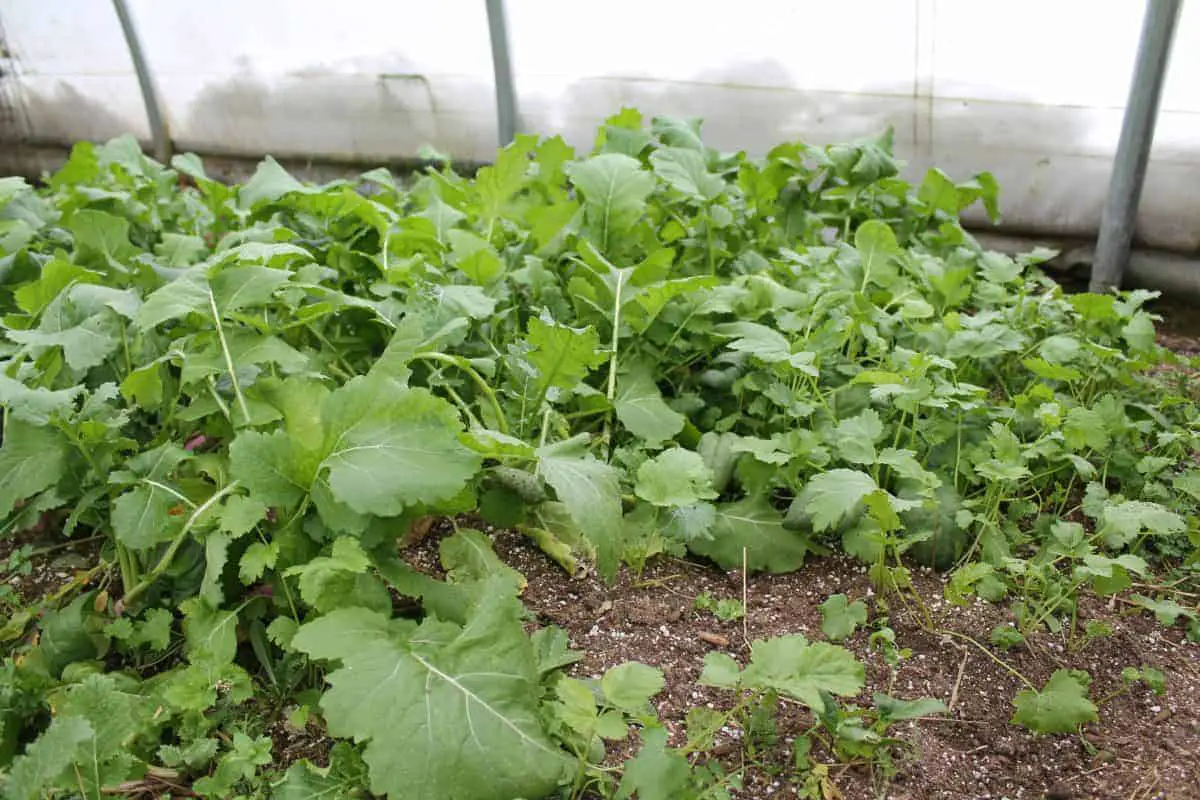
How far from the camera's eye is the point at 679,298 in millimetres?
2354

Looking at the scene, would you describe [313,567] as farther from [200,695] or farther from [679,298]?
[679,298]

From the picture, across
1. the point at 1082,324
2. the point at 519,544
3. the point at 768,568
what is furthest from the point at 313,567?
the point at 1082,324

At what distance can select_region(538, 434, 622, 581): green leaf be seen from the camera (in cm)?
161

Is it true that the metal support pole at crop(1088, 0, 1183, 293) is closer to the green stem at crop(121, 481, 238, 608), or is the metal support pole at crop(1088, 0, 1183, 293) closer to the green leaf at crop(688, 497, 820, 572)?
the green leaf at crop(688, 497, 820, 572)

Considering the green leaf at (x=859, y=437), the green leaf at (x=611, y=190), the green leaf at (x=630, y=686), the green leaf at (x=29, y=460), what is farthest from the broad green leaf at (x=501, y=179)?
the green leaf at (x=630, y=686)

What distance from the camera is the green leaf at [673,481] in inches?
70.2

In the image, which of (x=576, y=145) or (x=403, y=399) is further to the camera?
(x=576, y=145)

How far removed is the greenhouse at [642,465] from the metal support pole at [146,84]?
5.84 ft

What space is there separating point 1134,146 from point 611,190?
5.61 feet

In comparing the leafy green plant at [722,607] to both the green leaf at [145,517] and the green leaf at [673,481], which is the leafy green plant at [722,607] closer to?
the green leaf at [673,481]

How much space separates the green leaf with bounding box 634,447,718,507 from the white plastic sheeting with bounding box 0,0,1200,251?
7.07 ft

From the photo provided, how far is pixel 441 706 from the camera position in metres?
1.37

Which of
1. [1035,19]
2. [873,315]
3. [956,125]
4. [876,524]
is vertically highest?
[1035,19]

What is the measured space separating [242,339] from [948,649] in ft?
4.72
